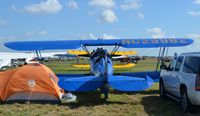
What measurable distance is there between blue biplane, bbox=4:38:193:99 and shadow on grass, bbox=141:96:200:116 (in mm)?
767

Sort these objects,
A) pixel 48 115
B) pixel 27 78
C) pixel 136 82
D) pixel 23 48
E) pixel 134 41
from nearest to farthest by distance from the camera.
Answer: pixel 48 115
pixel 136 82
pixel 27 78
pixel 23 48
pixel 134 41

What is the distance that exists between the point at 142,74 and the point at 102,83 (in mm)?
5594

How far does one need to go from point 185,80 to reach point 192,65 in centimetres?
45

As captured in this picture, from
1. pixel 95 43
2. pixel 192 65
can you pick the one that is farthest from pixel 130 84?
pixel 95 43

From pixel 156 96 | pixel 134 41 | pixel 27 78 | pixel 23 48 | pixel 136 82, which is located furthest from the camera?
pixel 134 41

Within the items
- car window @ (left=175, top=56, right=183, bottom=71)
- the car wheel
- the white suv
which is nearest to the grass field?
the car wheel

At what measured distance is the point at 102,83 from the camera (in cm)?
1185

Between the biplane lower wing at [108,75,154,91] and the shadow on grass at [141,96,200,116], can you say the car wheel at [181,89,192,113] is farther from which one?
the biplane lower wing at [108,75,154,91]

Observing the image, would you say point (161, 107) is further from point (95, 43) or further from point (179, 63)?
point (95, 43)

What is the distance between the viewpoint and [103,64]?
1419 cm

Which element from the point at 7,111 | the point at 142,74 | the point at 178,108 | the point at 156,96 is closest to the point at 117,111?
the point at 178,108

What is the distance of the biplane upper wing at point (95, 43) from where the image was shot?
16.8 m

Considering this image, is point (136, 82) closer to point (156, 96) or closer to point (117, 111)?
point (117, 111)

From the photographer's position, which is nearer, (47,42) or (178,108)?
(178,108)
